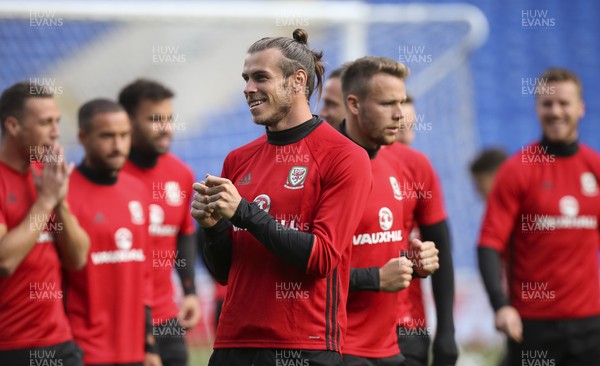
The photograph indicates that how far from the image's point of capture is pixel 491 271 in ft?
23.2

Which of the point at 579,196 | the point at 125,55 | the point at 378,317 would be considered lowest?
the point at 378,317

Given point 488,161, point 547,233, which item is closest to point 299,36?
point 547,233

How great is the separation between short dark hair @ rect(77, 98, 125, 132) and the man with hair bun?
8.64 ft

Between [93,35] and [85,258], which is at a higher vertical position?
[93,35]

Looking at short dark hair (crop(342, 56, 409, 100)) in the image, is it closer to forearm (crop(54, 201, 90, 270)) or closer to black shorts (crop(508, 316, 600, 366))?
forearm (crop(54, 201, 90, 270))

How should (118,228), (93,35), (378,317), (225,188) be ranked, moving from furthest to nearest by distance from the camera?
(93,35)
(118,228)
(378,317)
(225,188)

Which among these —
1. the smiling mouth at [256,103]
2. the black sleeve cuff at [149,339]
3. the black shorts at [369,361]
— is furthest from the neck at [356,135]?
the black sleeve cuff at [149,339]

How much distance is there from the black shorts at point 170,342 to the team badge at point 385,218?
272 cm

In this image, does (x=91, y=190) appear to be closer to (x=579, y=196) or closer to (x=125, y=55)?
(x=579, y=196)

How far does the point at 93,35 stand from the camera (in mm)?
12023

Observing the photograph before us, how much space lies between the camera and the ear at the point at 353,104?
224 inches

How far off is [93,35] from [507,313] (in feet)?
23.0

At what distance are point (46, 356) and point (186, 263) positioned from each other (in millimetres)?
2056

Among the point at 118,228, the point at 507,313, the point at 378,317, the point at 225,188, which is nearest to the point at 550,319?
the point at 507,313
